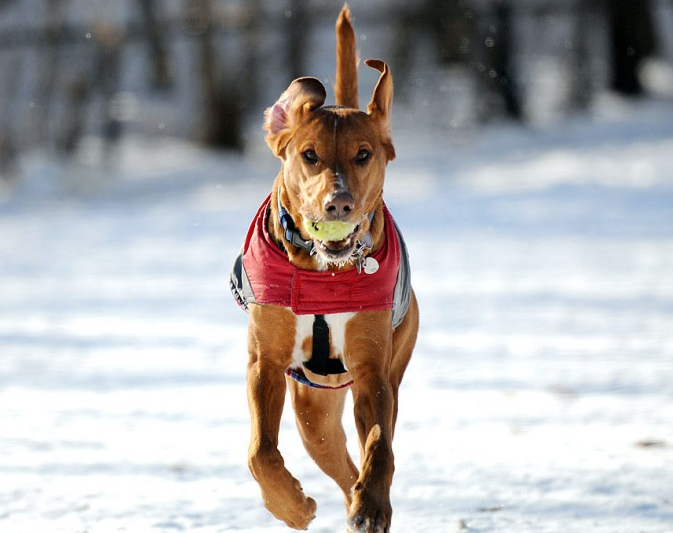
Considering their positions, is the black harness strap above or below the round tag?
below

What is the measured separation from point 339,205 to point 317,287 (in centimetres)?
37

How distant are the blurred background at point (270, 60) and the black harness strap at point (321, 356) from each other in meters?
13.1

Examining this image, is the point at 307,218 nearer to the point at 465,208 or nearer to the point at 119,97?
the point at 465,208

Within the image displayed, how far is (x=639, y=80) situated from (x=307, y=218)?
1550 cm

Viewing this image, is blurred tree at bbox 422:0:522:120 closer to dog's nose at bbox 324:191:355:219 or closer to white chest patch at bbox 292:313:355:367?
white chest patch at bbox 292:313:355:367

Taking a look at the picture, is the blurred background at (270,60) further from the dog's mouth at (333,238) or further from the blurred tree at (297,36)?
the dog's mouth at (333,238)

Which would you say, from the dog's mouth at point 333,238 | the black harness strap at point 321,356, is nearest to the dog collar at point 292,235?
the dog's mouth at point 333,238

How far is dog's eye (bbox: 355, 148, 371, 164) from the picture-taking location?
352 cm

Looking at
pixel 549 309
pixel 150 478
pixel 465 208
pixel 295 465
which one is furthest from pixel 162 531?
pixel 465 208

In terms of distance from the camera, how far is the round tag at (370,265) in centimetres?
362

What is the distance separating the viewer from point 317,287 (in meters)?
3.60

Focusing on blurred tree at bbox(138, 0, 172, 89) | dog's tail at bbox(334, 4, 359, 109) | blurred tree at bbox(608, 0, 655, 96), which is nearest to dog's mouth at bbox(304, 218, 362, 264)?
dog's tail at bbox(334, 4, 359, 109)

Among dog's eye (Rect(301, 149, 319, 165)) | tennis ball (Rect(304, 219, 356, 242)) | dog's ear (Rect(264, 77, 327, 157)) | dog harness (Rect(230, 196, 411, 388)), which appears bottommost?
dog harness (Rect(230, 196, 411, 388))

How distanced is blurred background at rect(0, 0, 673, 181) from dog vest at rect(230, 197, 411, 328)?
13.0 metres
